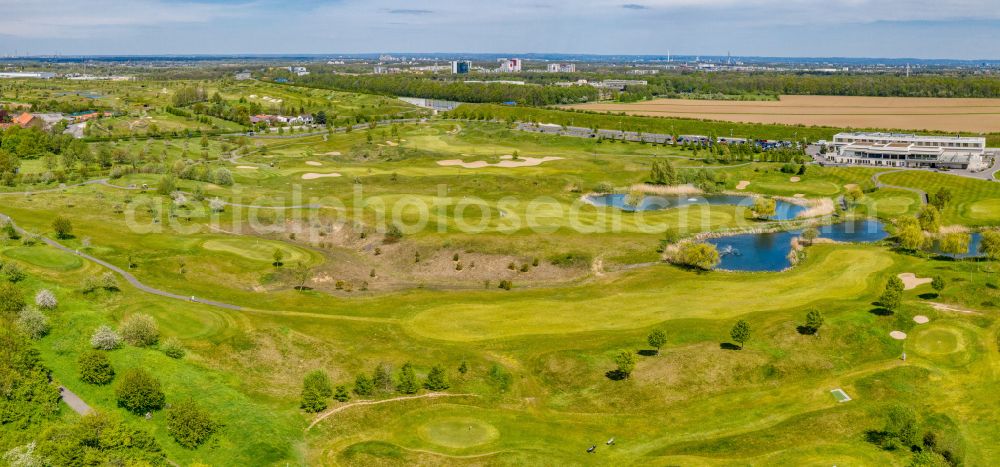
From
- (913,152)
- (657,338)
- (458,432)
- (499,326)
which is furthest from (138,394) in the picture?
(913,152)

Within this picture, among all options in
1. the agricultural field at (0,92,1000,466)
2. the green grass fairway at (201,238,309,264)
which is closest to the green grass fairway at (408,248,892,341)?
the agricultural field at (0,92,1000,466)

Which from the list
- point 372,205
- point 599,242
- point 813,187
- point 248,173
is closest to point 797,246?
point 599,242

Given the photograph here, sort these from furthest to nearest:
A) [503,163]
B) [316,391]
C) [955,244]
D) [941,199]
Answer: [503,163] → [941,199] → [955,244] → [316,391]

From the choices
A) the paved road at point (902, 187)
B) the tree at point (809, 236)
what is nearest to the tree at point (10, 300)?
the tree at point (809, 236)

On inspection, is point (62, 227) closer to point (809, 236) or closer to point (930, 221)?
point (809, 236)

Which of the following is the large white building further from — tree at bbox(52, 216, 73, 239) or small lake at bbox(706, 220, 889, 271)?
tree at bbox(52, 216, 73, 239)

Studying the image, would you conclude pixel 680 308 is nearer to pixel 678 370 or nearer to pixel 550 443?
pixel 678 370

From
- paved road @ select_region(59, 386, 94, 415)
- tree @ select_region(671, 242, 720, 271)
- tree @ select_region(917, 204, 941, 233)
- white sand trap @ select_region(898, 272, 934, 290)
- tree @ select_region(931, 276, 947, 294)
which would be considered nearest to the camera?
paved road @ select_region(59, 386, 94, 415)
